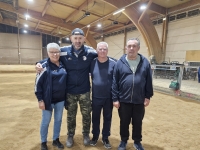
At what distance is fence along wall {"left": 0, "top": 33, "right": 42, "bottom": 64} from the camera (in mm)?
20781

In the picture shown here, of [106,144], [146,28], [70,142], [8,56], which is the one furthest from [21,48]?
[106,144]

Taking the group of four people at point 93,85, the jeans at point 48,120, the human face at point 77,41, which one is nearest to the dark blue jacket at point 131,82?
the group of four people at point 93,85

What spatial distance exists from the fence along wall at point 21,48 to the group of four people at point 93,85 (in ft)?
75.4

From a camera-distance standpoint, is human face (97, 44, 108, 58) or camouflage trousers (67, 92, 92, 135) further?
camouflage trousers (67, 92, 92, 135)

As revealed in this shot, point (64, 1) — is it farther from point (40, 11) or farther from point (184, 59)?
point (184, 59)

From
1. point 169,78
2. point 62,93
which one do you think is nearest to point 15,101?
point 62,93

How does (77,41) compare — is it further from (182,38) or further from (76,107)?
(182,38)

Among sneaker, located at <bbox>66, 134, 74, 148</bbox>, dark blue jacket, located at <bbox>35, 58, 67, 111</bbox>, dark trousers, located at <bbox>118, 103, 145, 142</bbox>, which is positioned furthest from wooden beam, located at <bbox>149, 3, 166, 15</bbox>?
sneaker, located at <bbox>66, 134, 74, 148</bbox>

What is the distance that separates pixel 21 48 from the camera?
2195 cm

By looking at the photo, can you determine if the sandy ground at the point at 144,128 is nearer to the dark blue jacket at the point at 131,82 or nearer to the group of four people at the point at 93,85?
the group of four people at the point at 93,85

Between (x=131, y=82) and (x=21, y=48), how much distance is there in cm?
2397

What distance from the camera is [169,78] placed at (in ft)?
26.5

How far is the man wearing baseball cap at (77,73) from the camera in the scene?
6.93 feet

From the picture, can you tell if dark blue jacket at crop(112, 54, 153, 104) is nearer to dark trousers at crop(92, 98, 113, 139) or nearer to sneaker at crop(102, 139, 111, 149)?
dark trousers at crop(92, 98, 113, 139)
